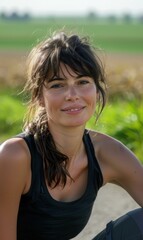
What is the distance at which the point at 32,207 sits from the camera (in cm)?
296

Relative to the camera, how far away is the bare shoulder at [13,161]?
9.22 feet

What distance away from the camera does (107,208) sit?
15.5ft

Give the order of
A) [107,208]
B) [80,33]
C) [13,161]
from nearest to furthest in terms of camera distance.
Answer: [13,161], [80,33], [107,208]

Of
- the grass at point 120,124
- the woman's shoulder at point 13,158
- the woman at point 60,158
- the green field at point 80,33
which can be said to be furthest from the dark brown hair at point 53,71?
the grass at point 120,124

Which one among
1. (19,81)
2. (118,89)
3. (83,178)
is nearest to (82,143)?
(83,178)

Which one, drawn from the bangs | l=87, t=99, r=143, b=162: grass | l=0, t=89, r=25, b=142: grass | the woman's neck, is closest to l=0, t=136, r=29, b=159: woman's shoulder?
the woman's neck

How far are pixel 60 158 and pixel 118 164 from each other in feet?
0.98

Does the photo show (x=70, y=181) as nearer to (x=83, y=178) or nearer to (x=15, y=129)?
(x=83, y=178)

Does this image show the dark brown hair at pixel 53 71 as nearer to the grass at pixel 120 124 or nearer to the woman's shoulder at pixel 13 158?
the woman's shoulder at pixel 13 158

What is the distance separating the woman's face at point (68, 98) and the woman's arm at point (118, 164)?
0.79ft

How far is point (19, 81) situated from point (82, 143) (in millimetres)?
7545

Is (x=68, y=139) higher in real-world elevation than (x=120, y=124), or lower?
higher

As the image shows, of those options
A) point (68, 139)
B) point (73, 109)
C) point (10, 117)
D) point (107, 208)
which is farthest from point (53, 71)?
point (10, 117)

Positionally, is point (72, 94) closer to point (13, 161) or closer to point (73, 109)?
point (73, 109)
